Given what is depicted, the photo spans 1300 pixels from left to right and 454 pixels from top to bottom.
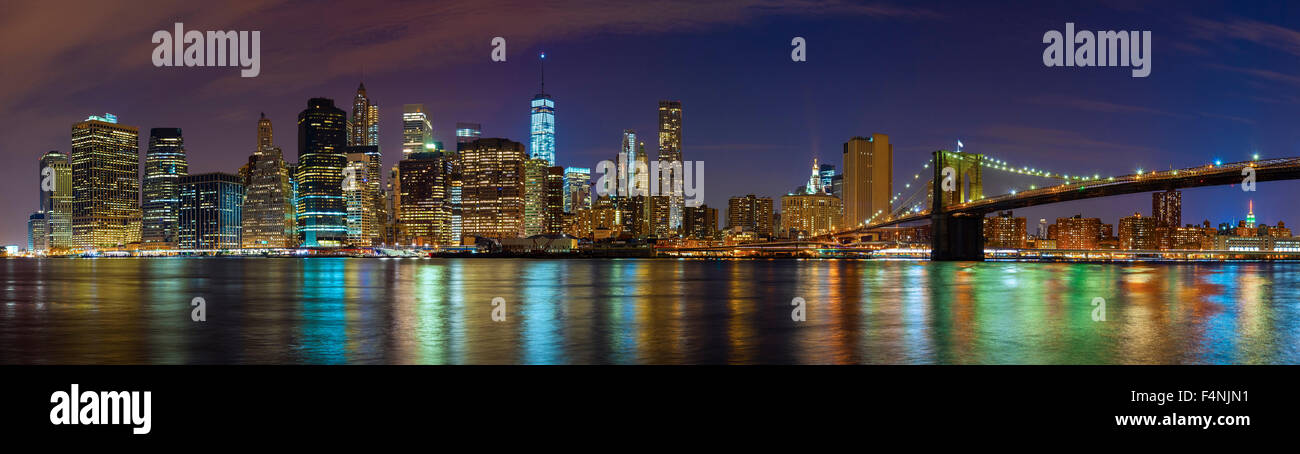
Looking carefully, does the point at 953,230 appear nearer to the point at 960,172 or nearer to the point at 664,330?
the point at 960,172

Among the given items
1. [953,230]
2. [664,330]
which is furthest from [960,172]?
[664,330]

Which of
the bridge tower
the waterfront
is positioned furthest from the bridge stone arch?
the waterfront

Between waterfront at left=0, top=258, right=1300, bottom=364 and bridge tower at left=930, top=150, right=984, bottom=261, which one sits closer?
waterfront at left=0, top=258, right=1300, bottom=364

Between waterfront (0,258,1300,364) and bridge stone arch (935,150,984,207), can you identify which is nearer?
waterfront (0,258,1300,364)

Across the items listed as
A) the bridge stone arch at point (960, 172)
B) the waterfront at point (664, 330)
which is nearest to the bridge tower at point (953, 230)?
the bridge stone arch at point (960, 172)

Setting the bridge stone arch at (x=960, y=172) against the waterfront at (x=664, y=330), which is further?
the bridge stone arch at (x=960, y=172)

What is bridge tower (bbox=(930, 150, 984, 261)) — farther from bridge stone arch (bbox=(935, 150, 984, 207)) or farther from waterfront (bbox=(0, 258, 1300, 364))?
waterfront (bbox=(0, 258, 1300, 364))

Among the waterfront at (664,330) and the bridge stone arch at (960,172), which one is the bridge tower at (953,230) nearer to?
the bridge stone arch at (960,172)

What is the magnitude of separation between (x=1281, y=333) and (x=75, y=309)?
142ft
